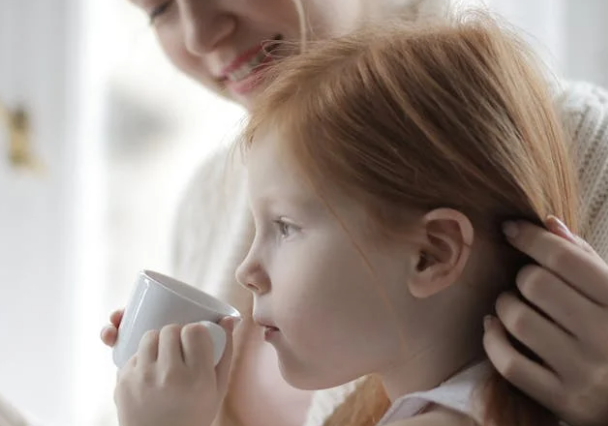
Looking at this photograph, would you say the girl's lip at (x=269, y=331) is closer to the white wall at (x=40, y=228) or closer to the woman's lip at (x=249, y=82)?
the woman's lip at (x=249, y=82)

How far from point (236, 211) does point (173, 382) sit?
0.53 meters

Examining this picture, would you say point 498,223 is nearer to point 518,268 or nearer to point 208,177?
point 518,268

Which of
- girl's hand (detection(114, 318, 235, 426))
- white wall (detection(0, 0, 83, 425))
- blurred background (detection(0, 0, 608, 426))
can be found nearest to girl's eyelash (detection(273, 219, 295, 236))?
girl's hand (detection(114, 318, 235, 426))

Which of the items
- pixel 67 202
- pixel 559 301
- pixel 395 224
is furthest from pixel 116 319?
pixel 67 202

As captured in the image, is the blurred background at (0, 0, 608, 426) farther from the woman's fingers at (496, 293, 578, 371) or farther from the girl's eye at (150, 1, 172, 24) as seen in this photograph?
the woman's fingers at (496, 293, 578, 371)

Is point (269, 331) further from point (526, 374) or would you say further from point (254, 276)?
point (526, 374)

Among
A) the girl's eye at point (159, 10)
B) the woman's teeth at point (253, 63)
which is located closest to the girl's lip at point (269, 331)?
the woman's teeth at point (253, 63)

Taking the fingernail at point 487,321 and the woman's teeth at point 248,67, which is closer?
the fingernail at point 487,321

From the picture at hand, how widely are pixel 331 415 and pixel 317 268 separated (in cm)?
25

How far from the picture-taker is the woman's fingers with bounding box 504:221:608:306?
0.69m

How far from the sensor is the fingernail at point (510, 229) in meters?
0.71

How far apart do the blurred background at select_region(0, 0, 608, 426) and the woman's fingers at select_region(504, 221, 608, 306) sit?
1.17 metres

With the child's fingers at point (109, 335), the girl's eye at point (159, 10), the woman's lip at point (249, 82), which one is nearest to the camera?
the child's fingers at point (109, 335)

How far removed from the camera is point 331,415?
A: 0.93 m
